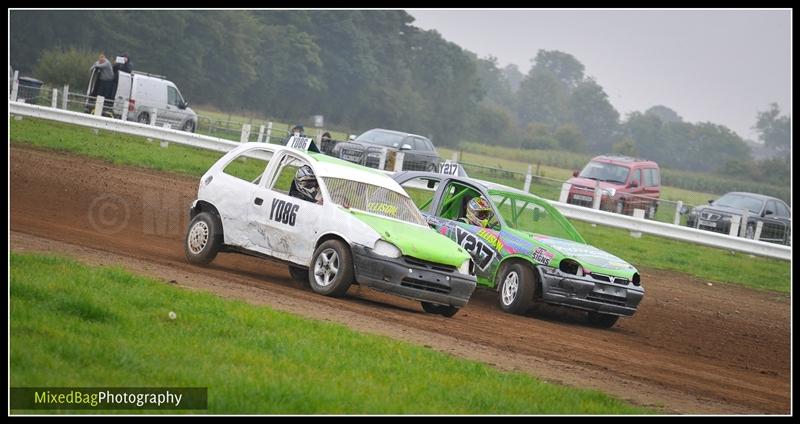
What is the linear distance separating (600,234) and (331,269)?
14.9 meters

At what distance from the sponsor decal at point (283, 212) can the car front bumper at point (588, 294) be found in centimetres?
308

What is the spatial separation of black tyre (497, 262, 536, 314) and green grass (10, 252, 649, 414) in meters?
4.12

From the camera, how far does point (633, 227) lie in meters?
25.1

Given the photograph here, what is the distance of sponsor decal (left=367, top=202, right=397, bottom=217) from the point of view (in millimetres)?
13391

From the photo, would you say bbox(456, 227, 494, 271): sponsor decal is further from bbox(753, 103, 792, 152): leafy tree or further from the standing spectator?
bbox(753, 103, 792, 152): leafy tree

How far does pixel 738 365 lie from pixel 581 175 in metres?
21.6

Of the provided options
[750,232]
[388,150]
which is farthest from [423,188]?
[750,232]

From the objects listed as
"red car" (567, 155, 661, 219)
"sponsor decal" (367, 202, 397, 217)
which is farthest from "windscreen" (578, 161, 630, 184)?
"sponsor decal" (367, 202, 397, 217)

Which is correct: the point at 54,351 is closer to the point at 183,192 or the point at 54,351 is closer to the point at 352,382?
the point at 352,382

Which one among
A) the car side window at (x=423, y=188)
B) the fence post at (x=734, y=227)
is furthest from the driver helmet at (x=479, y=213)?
the fence post at (x=734, y=227)

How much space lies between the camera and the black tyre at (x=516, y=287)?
14156 mm

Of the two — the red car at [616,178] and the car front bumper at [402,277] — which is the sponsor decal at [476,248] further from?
the red car at [616,178]

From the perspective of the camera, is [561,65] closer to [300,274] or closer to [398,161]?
[398,161]

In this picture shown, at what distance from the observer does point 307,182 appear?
535 inches
